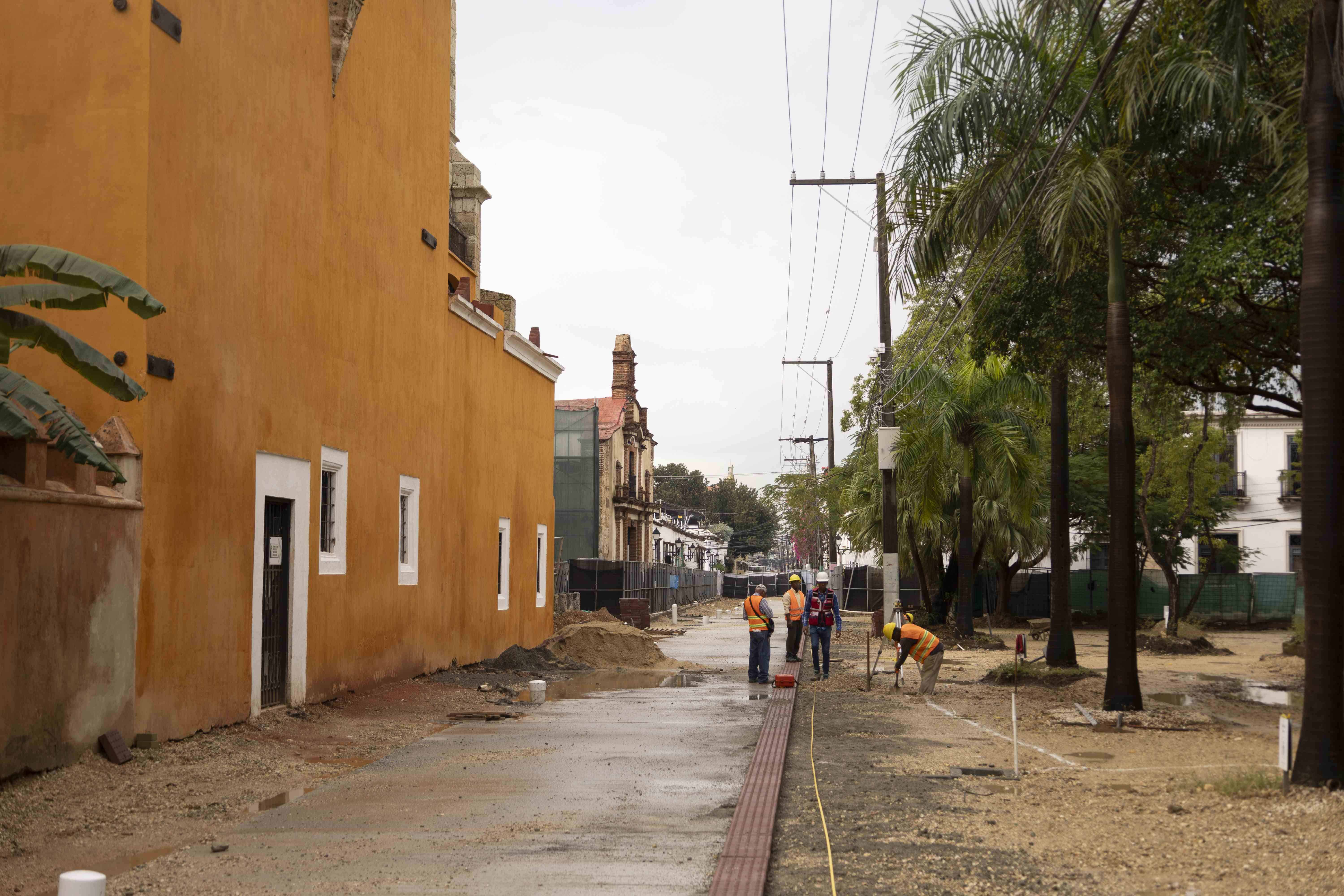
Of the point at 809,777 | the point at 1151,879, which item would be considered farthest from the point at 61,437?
the point at 1151,879

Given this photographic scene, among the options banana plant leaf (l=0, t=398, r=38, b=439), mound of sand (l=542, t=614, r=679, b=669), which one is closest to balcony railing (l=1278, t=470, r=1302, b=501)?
mound of sand (l=542, t=614, r=679, b=669)

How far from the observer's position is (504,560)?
24.8 m

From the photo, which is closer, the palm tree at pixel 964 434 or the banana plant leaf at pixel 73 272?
the banana plant leaf at pixel 73 272

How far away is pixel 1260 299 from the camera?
1581cm

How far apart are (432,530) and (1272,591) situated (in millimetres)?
32812

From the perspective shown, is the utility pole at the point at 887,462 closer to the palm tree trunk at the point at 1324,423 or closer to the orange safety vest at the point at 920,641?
the orange safety vest at the point at 920,641

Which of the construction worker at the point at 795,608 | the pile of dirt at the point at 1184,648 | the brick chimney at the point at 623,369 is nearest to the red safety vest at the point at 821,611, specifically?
the construction worker at the point at 795,608

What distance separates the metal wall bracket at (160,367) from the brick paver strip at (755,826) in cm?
633

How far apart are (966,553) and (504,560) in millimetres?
12821

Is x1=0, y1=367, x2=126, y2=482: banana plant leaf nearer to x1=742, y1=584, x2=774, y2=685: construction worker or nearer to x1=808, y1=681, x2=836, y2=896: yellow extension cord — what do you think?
x1=808, y1=681, x2=836, y2=896: yellow extension cord

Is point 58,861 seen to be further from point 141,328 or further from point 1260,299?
point 1260,299

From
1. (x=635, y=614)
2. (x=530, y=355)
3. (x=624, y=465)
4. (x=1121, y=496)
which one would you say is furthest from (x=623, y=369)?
(x=1121, y=496)

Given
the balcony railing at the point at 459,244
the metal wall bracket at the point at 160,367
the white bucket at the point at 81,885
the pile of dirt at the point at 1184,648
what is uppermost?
the balcony railing at the point at 459,244

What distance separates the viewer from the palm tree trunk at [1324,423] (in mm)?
9625
